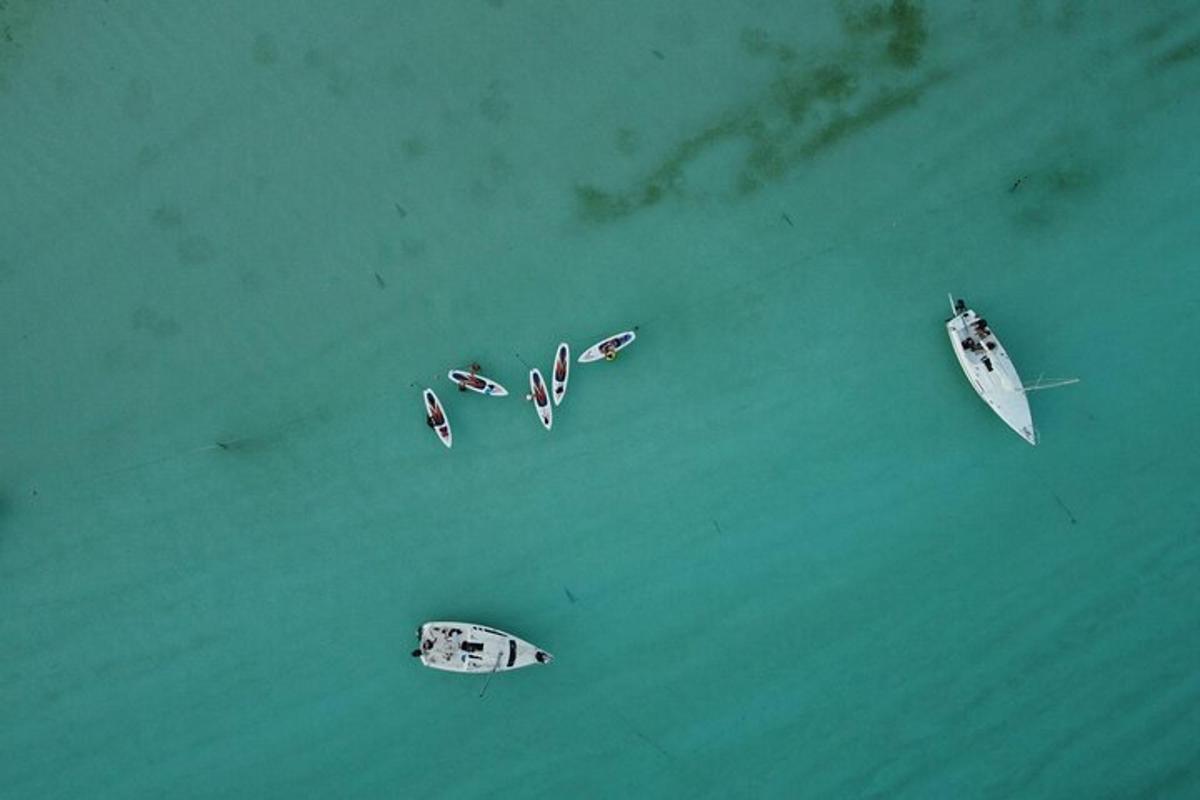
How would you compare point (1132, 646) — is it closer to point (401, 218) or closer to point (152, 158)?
point (401, 218)

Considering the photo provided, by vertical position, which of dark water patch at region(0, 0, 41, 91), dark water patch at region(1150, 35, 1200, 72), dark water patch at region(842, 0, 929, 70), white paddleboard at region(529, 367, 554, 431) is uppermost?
dark water patch at region(0, 0, 41, 91)

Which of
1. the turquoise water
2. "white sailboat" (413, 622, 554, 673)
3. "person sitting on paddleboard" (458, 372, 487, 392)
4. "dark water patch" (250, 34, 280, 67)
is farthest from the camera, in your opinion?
"dark water patch" (250, 34, 280, 67)

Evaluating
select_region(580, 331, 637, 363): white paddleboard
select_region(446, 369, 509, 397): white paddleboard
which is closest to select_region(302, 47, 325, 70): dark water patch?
select_region(446, 369, 509, 397): white paddleboard

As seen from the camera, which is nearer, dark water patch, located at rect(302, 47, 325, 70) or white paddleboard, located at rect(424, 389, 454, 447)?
white paddleboard, located at rect(424, 389, 454, 447)

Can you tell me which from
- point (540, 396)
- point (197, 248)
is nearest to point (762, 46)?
point (540, 396)

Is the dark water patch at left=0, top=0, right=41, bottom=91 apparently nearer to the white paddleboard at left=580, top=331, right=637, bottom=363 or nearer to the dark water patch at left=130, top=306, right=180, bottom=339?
the dark water patch at left=130, top=306, right=180, bottom=339

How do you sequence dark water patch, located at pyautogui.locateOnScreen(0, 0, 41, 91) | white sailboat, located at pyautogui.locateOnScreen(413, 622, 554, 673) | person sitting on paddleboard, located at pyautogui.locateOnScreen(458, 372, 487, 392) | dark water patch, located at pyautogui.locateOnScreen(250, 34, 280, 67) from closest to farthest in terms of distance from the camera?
1. white sailboat, located at pyautogui.locateOnScreen(413, 622, 554, 673)
2. person sitting on paddleboard, located at pyautogui.locateOnScreen(458, 372, 487, 392)
3. dark water patch, located at pyautogui.locateOnScreen(0, 0, 41, 91)
4. dark water patch, located at pyautogui.locateOnScreen(250, 34, 280, 67)

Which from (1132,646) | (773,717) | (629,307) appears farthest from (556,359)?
(1132,646)

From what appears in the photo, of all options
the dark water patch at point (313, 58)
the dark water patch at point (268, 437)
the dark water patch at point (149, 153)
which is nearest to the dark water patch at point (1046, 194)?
the dark water patch at point (313, 58)
